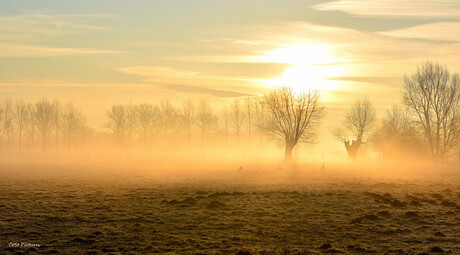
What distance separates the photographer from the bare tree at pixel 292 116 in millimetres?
64250

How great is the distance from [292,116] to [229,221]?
153 feet

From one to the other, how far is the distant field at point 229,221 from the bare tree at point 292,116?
33.9 meters

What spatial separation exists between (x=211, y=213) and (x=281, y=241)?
603cm

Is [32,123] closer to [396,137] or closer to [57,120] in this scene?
[57,120]

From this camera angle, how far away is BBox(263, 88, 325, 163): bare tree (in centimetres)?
6425

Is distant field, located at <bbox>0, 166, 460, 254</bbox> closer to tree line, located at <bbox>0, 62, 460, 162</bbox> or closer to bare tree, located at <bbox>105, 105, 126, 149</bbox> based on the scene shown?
tree line, located at <bbox>0, 62, 460, 162</bbox>

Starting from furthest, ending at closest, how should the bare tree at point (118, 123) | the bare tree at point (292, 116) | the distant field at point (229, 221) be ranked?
the bare tree at point (118, 123) < the bare tree at point (292, 116) < the distant field at point (229, 221)

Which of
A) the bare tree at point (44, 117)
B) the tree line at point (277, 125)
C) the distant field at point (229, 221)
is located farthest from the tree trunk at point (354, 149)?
the bare tree at point (44, 117)

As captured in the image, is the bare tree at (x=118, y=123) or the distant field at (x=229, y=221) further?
the bare tree at (x=118, y=123)

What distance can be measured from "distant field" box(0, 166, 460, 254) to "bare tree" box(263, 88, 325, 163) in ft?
111

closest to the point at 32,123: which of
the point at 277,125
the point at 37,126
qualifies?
the point at 37,126

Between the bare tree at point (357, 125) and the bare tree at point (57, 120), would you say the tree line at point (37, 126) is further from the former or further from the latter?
the bare tree at point (357, 125)

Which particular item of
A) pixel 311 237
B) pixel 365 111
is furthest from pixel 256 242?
pixel 365 111

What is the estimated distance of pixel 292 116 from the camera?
6538cm
